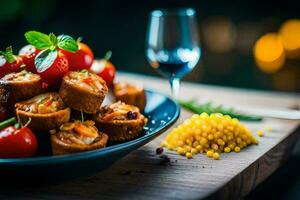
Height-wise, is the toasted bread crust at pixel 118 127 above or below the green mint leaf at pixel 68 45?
below

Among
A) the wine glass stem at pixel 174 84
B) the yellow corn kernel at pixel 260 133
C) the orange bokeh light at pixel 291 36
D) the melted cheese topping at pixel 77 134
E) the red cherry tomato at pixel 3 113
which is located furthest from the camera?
the orange bokeh light at pixel 291 36

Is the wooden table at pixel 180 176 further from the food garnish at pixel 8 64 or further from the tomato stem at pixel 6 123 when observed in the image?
the food garnish at pixel 8 64

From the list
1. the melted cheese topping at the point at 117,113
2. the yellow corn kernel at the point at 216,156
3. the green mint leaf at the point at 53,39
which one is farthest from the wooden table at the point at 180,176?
the green mint leaf at the point at 53,39

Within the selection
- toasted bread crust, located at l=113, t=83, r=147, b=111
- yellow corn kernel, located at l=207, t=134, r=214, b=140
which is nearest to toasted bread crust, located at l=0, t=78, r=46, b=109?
toasted bread crust, located at l=113, t=83, r=147, b=111

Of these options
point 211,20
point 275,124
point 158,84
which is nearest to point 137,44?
point 211,20

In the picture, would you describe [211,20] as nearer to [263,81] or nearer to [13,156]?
[263,81]

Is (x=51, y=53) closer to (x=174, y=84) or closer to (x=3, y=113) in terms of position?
(x=3, y=113)

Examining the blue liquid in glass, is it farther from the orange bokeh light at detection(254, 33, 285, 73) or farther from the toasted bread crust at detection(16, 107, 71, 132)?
the orange bokeh light at detection(254, 33, 285, 73)
